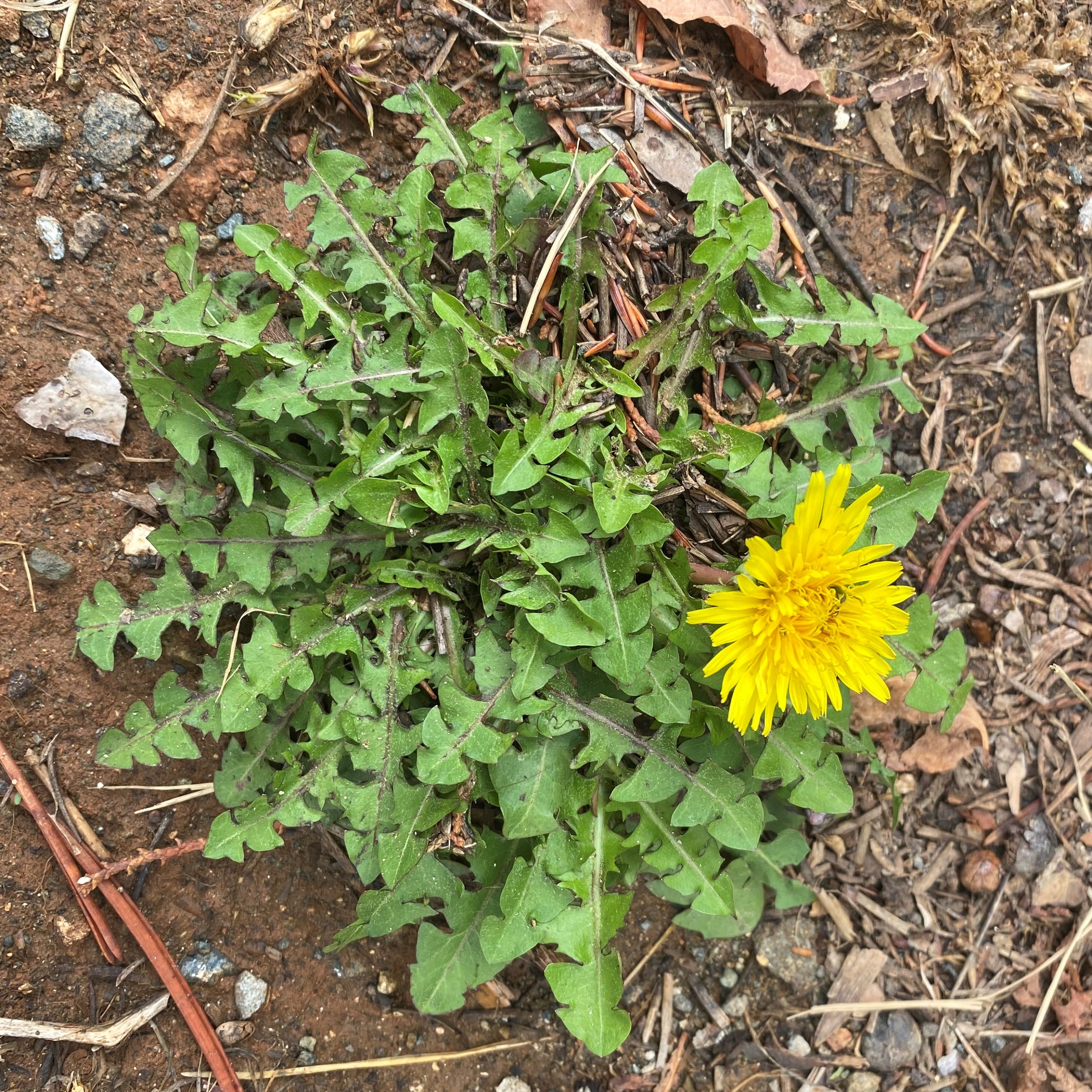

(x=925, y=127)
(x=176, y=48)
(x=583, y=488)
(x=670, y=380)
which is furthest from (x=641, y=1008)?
(x=176, y=48)

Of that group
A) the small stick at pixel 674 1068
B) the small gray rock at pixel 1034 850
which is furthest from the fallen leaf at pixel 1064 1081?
the small stick at pixel 674 1068

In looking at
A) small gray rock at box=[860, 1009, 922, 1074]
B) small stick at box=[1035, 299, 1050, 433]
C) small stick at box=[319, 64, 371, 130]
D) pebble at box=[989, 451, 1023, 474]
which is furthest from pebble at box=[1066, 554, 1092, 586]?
small stick at box=[319, 64, 371, 130]

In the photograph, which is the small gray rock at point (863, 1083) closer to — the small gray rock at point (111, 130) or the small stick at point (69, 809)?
the small stick at point (69, 809)

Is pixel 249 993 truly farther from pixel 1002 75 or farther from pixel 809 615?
pixel 1002 75

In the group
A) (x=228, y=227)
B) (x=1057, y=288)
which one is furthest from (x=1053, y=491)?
(x=228, y=227)

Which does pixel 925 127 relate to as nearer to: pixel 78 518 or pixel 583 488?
pixel 583 488

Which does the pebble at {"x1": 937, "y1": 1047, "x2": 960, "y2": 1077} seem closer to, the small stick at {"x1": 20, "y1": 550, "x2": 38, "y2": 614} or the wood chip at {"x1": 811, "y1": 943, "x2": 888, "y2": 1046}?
the wood chip at {"x1": 811, "y1": 943, "x2": 888, "y2": 1046}

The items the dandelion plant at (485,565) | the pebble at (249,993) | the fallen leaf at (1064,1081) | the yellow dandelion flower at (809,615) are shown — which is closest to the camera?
the yellow dandelion flower at (809,615)
